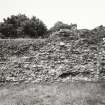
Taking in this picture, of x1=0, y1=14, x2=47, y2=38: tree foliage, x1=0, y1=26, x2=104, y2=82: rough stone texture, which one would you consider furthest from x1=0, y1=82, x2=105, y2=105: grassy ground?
x1=0, y1=14, x2=47, y2=38: tree foliage

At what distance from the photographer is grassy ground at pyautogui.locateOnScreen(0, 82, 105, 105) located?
614 cm

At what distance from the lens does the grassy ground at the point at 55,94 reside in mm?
6140

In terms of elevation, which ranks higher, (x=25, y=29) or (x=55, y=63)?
(x=25, y=29)

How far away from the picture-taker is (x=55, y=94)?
6.96 metres

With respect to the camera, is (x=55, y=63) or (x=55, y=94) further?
(x=55, y=63)

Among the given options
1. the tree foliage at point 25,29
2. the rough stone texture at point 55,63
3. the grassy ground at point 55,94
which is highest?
the tree foliage at point 25,29

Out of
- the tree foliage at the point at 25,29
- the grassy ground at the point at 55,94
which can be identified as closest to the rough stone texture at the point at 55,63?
the grassy ground at the point at 55,94

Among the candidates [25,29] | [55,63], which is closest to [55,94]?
[55,63]

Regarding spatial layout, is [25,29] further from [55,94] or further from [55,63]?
[55,94]

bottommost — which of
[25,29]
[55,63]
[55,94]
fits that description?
[55,94]

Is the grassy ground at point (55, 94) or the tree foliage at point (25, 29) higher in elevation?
the tree foliage at point (25, 29)

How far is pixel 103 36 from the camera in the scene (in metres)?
8.94

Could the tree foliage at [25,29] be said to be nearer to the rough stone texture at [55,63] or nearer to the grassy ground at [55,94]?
the rough stone texture at [55,63]

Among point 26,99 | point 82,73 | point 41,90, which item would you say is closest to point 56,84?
point 41,90
